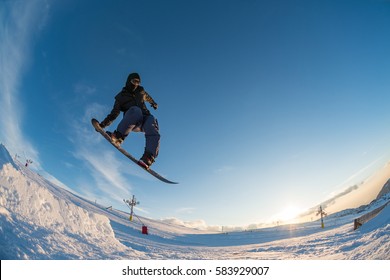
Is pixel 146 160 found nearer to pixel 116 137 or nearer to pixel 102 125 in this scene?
pixel 116 137

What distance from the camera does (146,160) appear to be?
5348 mm

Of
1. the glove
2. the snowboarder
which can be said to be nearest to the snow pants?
the snowboarder

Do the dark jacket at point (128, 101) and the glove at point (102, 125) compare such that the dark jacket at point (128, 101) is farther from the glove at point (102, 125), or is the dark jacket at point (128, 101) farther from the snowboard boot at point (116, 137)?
the snowboard boot at point (116, 137)

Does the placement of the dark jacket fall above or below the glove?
above

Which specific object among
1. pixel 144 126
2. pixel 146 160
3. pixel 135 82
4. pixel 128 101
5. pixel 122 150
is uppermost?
pixel 135 82

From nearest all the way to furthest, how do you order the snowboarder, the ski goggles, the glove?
the snowboarder → the ski goggles → the glove

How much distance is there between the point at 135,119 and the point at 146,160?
0.98 metres

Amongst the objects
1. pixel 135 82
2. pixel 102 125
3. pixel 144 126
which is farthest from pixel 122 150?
pixel 135 82

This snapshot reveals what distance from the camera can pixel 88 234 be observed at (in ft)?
23.7

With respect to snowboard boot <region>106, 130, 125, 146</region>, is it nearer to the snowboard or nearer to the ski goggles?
the snowboard

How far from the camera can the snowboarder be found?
215 inches
